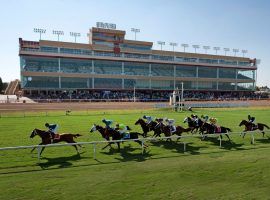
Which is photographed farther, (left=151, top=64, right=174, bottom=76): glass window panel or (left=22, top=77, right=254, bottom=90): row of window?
(left=151, top=64, right=174, bottom=76): glass window panel

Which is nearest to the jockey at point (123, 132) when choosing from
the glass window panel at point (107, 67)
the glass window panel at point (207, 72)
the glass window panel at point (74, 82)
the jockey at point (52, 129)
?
the jockey at point (52, 129)

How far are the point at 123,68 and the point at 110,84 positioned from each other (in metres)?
5.72

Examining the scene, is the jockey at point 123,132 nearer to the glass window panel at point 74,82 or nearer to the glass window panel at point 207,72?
the glass window panel at point 74,82

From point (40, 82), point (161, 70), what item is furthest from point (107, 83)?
point (161, 70)

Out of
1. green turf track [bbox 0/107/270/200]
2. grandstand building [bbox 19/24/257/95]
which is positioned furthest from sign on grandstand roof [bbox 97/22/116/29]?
green turf track [bbox 0/107/270/200]

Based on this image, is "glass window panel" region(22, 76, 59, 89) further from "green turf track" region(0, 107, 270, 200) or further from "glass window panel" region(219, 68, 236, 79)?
"green turf track" region(0, 107, 270, 200)

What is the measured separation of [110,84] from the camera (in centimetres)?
6238

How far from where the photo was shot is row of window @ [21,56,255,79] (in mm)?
58606

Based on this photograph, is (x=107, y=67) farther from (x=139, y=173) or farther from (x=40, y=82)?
(x=139, y=173)

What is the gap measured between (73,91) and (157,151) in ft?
160

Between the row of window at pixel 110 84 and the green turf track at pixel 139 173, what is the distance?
45.1 meters

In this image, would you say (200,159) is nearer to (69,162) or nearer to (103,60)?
(69,162)

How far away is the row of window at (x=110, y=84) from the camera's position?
56875mm

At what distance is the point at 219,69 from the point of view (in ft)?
255
